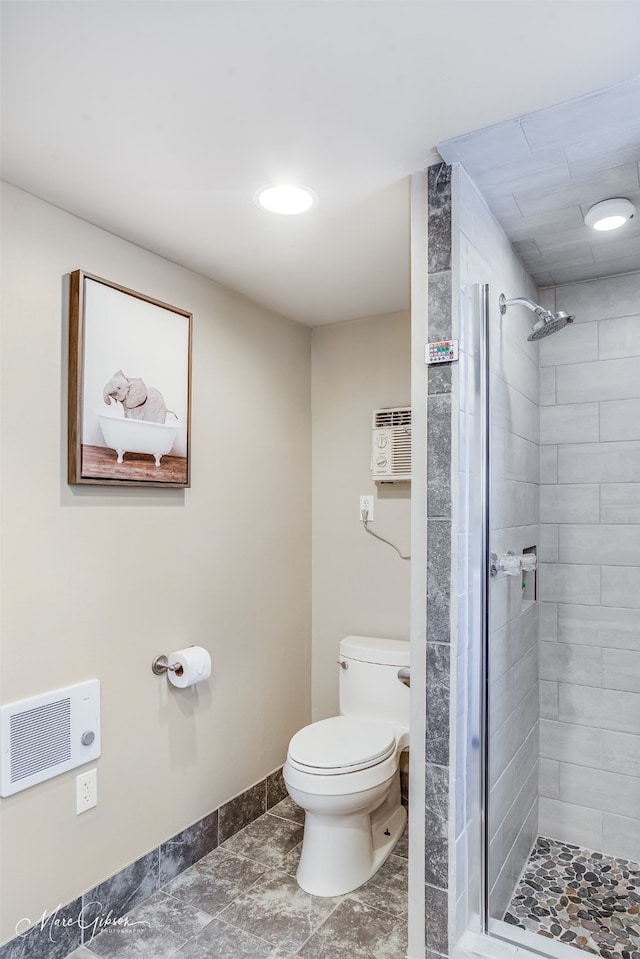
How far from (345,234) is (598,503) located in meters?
1.47

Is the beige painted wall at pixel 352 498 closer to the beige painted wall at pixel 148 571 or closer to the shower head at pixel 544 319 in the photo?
the beige painted wall at pixel 148 571

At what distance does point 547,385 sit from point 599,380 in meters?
0.20

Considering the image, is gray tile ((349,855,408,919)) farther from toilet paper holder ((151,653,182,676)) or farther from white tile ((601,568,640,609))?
white tile ((601,568,640,609))

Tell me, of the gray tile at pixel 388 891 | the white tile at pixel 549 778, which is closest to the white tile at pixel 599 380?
the white tile at pixel 549 778

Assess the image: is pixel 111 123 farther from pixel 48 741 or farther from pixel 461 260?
pixel 48 741

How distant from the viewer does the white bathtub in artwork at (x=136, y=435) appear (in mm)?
2000

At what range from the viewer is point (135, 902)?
203 centimetres

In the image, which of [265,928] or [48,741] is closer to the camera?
[48,741]

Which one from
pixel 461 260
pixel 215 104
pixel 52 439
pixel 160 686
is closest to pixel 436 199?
pixel 461 260

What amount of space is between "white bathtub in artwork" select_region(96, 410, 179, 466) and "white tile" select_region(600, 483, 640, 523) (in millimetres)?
1751

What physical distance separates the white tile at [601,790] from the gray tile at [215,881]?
128 cm

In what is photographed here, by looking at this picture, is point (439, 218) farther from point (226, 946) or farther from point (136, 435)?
point (226, 946)

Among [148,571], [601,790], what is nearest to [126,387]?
[148,571]

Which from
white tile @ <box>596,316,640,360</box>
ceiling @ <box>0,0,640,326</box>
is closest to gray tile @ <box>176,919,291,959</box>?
ceiling @ <box>0,0,640,326</box>
